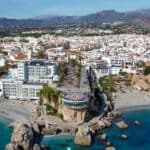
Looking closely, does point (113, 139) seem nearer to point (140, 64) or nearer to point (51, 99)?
point (51, 99)

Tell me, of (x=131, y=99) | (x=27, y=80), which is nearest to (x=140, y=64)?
(x=131, y=99)

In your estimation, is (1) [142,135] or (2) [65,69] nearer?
(1) [142,135]

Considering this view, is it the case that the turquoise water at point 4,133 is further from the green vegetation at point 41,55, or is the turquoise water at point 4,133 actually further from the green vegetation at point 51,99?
the green vegetation at point 41,55

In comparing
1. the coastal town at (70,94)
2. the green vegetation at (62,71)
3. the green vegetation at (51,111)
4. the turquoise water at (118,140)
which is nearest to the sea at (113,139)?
the turquoise water at (118,140)

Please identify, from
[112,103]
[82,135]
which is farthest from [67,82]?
[82,135]

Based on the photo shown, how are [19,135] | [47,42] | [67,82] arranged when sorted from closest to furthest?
[19,135]
[67,82]
[47,42]

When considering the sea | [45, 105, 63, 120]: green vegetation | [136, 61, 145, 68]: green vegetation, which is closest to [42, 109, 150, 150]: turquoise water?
the sea

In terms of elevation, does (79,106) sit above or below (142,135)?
above

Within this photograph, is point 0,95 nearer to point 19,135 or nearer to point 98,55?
point 19,135

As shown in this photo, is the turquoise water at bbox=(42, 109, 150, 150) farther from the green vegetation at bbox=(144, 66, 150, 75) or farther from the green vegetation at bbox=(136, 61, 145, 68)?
the green vegetation at bbox=(136, 61, 145, 68)
